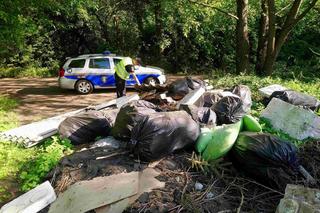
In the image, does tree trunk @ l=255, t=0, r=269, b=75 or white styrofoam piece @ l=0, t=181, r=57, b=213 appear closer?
white styrofoam piece @ l=0, t=181, r=57, b=213

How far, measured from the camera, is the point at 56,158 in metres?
5.37

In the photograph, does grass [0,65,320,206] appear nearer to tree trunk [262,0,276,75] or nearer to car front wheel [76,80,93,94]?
tree trunk [262,0,276,75]

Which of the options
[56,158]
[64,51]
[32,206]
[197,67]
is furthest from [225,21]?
[32,206]

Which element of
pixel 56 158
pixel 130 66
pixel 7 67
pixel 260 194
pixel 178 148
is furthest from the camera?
pixel 7 67

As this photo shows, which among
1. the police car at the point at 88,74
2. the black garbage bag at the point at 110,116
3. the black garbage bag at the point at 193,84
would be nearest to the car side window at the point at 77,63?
the police car at the point at 88,74

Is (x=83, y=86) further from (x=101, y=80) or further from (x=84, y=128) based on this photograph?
(x=84, y=128)

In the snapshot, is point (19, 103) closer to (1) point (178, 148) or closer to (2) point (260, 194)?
(1) point (178, 148)

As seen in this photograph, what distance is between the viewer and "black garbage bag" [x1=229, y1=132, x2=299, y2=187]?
13.8 ft

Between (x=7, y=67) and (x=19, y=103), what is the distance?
23.5 ft

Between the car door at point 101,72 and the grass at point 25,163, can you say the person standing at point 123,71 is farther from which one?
the grass at point 25,163

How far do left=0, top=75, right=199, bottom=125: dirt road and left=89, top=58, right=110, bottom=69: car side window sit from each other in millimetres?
932

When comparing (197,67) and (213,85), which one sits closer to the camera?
(213,85)

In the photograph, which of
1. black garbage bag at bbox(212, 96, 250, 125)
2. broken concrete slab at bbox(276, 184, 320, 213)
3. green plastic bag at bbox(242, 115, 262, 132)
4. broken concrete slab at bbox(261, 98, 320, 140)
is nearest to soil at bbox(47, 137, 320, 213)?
broken concrete slab at bbox(276, 184, 320, 213)

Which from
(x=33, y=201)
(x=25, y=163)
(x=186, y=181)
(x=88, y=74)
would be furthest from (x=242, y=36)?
(x=33, y=201)
